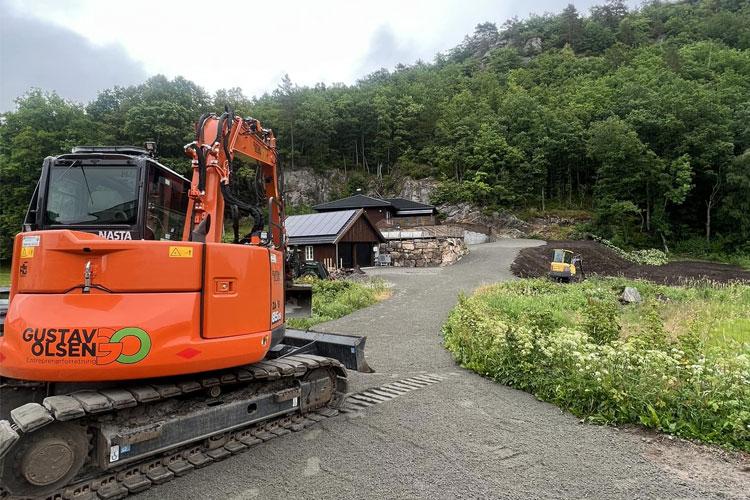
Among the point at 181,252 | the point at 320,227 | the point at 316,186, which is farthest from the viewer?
the point at 316,186

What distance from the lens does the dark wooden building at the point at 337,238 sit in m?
31.5

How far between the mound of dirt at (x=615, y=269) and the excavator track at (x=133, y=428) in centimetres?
2370

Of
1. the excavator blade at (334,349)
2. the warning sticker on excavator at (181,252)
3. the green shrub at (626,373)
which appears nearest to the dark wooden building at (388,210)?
the green shrub at (626,373)

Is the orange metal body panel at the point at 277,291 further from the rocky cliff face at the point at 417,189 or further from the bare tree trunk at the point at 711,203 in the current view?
the bare tree trunk at the point at 711,203

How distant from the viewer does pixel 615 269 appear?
31672 mm

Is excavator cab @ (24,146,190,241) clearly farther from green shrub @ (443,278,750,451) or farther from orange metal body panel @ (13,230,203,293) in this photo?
green shrub @ (443,278,750,451)

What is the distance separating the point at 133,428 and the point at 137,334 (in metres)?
0.86

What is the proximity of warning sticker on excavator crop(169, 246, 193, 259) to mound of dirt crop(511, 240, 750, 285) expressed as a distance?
24.7m

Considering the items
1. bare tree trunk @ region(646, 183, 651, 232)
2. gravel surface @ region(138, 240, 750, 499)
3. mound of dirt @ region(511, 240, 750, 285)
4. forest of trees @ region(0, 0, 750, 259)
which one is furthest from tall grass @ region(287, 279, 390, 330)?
bare tree trunk @ region(646, 183, 651, 232)

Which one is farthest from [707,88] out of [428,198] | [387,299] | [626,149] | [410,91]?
[387,299]

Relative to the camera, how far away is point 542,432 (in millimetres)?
5133

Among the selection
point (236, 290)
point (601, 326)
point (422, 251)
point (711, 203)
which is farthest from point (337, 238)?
point (711, 203)

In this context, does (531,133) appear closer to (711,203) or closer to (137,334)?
(711,203)

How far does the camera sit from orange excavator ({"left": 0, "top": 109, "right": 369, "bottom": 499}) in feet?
11.5
